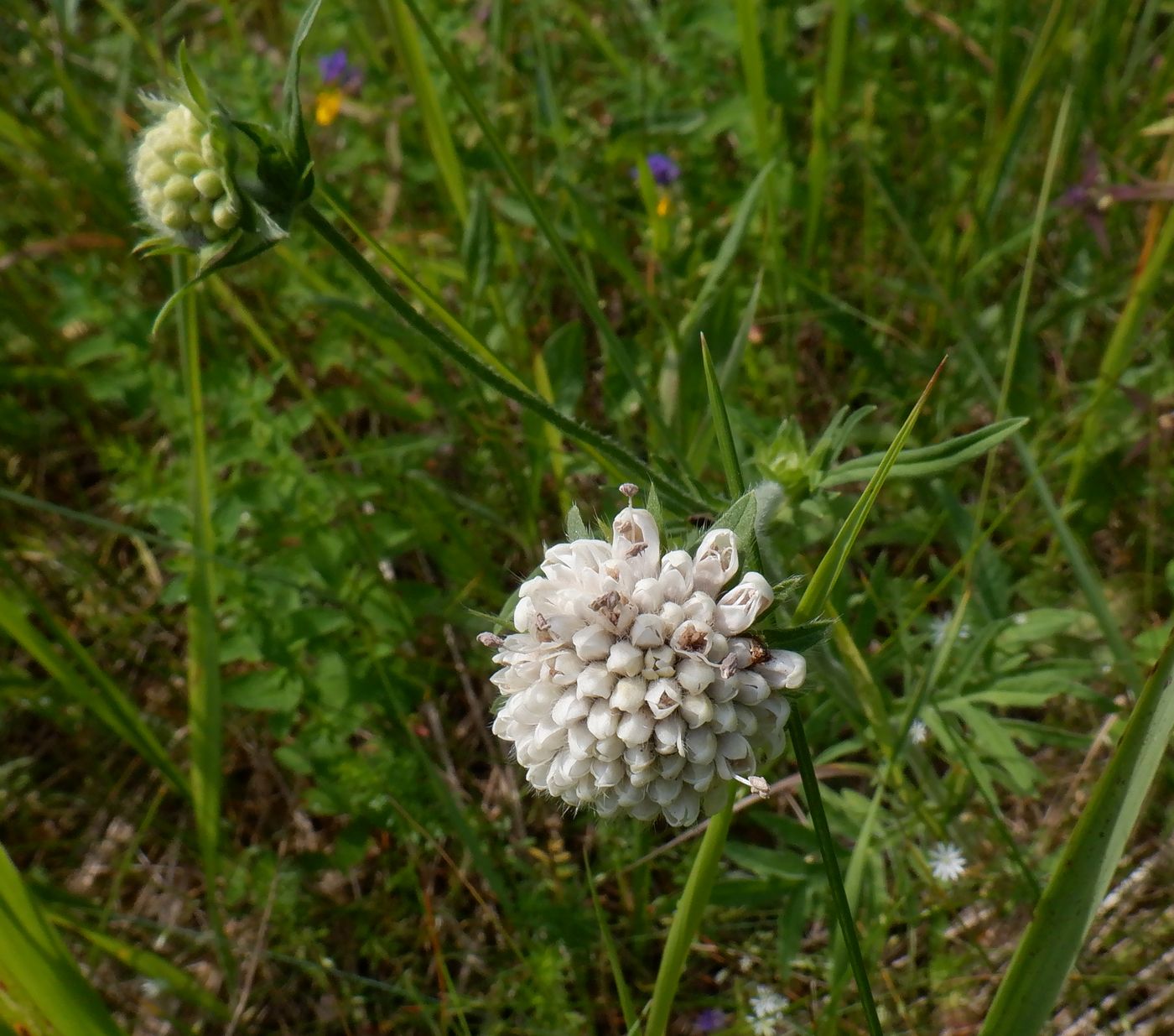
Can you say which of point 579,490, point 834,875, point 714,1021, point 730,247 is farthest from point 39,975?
point 730,247

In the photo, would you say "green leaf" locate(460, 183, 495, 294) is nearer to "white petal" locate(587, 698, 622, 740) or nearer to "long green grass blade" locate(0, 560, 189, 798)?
"long green grass blade" locate(0, 560, 189, 798)

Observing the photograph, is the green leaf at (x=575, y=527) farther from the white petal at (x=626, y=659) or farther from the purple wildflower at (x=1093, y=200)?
the purple wildflower at (x=1093, y=200)

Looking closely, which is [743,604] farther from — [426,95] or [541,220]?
[426,95]

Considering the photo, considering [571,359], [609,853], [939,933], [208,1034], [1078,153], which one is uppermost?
[1078,153]

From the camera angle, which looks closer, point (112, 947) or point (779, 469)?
point (779, 469)

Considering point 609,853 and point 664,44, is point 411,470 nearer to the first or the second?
point 609,853

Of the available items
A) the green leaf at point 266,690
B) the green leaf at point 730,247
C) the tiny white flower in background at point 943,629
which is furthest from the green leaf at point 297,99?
the tiny white flower in background at point 943,629

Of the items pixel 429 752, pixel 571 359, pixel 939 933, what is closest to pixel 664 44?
pixel 571 359
